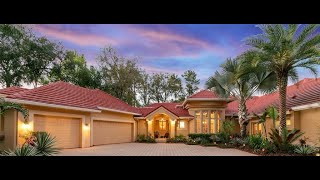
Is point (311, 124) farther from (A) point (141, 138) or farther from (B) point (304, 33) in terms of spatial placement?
(A) point (141, 138)

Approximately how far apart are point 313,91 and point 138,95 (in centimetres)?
2099

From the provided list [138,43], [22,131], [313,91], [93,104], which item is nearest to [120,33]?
[138,43]

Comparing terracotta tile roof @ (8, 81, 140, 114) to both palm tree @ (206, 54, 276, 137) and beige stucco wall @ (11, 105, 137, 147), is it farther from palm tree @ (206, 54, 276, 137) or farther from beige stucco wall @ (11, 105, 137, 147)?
palm tree @ (206, 54, 276, 137)

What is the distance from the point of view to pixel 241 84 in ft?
71.4

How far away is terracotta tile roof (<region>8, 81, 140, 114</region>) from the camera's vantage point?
51.3ft

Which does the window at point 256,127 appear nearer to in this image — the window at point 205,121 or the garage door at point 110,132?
the window at point 205,121

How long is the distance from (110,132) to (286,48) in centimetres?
1366

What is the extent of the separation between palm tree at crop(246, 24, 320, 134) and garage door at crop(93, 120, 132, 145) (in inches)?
460

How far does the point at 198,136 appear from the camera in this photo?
24219 mm

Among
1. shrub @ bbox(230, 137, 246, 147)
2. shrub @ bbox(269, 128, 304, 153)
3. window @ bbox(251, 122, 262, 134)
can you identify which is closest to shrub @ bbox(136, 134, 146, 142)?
shrub @ bbox(230, 137, 246, 147)

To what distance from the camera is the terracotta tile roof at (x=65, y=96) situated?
15.6 metres

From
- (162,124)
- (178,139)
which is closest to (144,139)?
(178,139)

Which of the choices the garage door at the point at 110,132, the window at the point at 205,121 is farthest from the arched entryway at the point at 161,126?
the window at the point at 205,121
